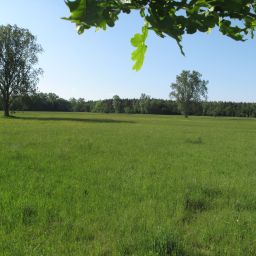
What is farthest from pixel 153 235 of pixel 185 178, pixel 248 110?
pixel 248 110

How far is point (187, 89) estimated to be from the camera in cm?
10600

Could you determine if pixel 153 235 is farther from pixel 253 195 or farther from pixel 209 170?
Result: pixel 209 170

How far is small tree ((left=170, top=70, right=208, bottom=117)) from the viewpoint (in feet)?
347

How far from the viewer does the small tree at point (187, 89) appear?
105625mm

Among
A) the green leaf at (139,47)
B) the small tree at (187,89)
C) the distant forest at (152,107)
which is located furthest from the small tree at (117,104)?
the green leaf at (139,47)

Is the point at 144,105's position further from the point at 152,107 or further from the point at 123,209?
the point at 123,209

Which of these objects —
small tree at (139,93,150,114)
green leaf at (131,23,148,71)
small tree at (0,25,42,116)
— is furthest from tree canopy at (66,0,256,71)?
small tree at (139,93,150,114)

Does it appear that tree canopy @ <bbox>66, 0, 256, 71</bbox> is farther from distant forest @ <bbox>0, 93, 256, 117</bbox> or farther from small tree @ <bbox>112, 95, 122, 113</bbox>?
small tree @ <bbox>112, 95, 122, 113</bbox>

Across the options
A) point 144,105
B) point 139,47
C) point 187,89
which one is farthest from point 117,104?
point 139,47

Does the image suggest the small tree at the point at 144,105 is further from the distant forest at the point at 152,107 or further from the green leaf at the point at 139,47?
the green leaf at the point at 139,47

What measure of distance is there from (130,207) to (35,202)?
76.6 inches

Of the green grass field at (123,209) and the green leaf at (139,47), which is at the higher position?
the green leaf at (139,47)

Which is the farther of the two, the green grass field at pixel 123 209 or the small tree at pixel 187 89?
the small tree at pixel 187 89

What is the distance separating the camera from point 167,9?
2.07m
